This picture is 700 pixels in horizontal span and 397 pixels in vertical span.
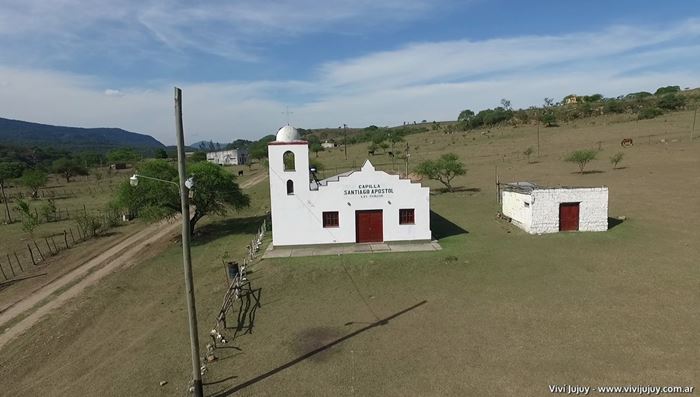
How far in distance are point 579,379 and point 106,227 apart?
36.9m

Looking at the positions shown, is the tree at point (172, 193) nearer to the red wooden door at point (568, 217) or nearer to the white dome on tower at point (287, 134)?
the white dome on tower at point (287, 134)

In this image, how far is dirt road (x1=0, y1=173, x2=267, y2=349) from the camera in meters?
17.5

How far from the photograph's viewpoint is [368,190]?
2353cm

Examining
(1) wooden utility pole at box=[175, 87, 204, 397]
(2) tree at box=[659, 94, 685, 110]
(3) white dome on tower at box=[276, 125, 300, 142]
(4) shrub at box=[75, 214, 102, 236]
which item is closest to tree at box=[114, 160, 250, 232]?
(4) shrub at box=[75, 214, 102, 236]

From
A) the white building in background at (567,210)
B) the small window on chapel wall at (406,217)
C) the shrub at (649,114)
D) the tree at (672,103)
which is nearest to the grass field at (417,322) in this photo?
the white building in background at (567,210)

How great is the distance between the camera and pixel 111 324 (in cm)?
1641

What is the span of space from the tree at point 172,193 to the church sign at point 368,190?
11.2 metres

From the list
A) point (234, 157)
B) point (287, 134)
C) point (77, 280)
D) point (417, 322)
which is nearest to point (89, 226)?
point (77, 280)

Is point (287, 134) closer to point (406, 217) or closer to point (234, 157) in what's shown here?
point (406, 217)

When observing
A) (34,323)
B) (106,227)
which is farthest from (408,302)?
(106,227)

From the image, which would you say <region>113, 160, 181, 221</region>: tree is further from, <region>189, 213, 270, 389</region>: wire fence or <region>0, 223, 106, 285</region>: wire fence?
<region>189, 213, 270, 389</region>: wire fence

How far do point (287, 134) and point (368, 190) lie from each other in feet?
18.6

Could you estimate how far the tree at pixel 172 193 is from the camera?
95.9 feet

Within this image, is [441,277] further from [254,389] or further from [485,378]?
[254,389]
